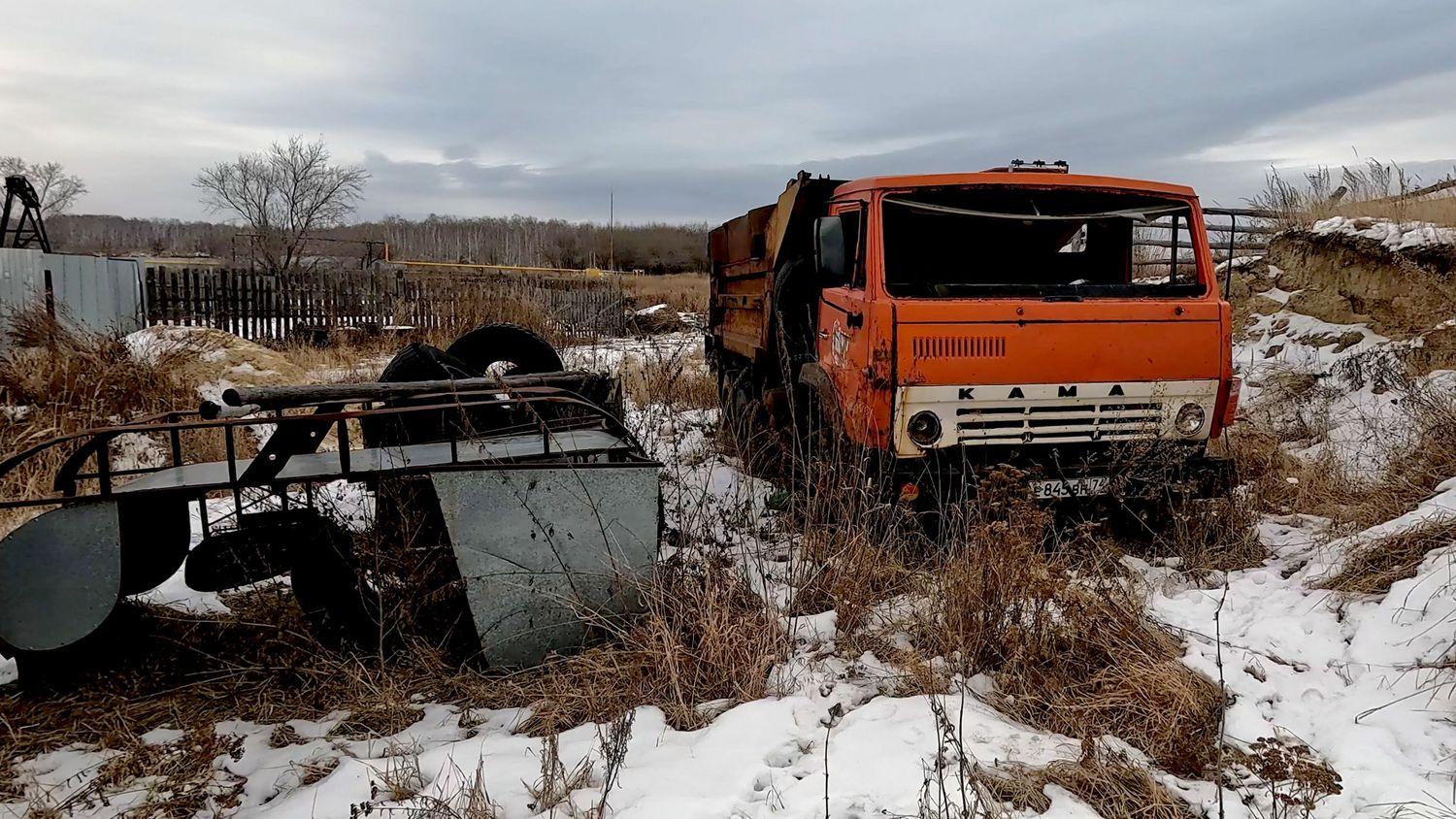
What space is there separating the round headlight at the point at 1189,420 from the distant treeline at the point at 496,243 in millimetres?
33671

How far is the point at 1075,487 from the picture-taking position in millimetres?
4793

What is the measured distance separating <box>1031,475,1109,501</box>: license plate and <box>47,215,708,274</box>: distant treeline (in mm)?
33670

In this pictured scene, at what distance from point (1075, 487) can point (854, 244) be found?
2098 millimetres

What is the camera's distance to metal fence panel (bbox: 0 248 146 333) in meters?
12.6

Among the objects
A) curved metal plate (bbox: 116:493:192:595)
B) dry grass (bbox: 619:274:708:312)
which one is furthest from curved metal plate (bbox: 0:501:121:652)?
dry grass (bbox: 619:274:708:312)

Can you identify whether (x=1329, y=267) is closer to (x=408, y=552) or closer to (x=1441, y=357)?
(x=1441, y=357)

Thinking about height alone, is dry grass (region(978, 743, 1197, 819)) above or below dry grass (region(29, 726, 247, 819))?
above

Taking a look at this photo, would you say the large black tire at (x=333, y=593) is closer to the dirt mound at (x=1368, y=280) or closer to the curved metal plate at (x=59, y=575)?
the curved metal plate at (x=59, y=575)

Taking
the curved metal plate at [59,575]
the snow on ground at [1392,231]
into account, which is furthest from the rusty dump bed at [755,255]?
the snow on ground at [1392,231]

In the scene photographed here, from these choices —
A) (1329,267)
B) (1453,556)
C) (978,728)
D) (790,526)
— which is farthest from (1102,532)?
(1329,267)

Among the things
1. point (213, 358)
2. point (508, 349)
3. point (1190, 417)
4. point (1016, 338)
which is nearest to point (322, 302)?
point (213, 358)

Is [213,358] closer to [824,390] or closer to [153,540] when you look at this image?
[153,540]

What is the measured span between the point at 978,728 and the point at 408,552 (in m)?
2.72

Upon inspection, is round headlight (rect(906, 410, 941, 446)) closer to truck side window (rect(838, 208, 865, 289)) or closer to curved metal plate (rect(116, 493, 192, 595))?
truck side window (rect(838, 208, 865, 289))
